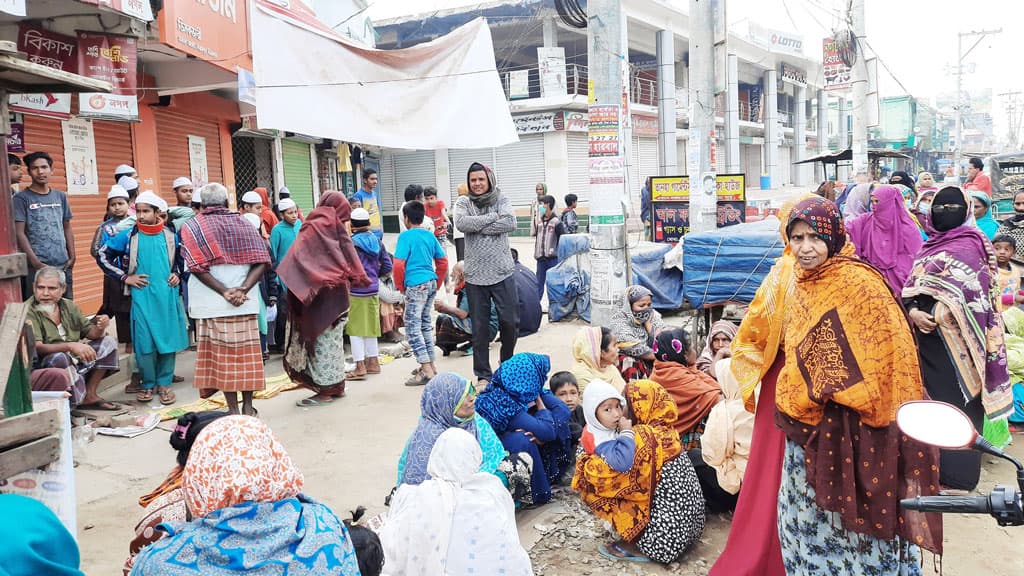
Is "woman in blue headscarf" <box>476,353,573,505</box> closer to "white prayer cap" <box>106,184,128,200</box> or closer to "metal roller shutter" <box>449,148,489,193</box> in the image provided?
"white prayer cap" <box>106,184,128,200</box>

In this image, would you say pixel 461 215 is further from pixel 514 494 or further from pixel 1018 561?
pixel 1018 561

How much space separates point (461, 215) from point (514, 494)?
258cm

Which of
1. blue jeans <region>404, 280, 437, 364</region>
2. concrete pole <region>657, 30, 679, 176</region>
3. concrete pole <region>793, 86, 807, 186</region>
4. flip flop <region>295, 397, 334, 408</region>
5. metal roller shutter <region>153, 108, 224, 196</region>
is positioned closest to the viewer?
flip flop <region>295, 397, 334, 408</region>

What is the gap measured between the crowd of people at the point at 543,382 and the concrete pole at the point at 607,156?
22 centimetres

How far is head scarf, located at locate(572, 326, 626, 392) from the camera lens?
195 inches

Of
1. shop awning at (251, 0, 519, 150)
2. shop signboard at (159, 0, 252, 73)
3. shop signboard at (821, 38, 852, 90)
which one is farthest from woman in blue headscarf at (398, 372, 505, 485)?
shop signboard at (821, 38, 852, 90)

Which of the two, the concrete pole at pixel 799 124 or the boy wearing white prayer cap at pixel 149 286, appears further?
the concrete pole at pixel 799 124

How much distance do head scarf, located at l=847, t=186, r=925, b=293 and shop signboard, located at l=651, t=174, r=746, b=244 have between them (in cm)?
651

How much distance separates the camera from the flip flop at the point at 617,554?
3.70 meters

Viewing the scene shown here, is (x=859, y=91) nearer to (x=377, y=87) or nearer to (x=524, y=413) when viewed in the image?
(x=377, y=87)

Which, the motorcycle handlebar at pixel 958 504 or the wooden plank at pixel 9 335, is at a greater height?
the wooden plank at pixel 9 335

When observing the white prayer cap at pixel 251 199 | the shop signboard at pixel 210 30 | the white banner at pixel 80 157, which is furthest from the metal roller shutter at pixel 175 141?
the white prayer cap at pixel 251 199

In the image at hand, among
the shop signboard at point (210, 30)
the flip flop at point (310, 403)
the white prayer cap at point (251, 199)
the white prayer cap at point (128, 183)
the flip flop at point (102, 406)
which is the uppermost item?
the shop signboard at point (210, 30)

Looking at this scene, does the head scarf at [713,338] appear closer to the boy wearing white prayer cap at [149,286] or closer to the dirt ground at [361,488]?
the dirt ground at [361,488]
